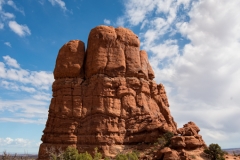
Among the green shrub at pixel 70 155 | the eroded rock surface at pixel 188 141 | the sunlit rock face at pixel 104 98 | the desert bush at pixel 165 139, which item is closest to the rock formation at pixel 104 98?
the sunlit rock face at pixel 104 98

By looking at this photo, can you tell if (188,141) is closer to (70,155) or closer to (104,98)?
(104,98)

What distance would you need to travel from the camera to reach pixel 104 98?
47.3 m

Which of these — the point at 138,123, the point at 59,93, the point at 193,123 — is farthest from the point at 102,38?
the point at 193,123

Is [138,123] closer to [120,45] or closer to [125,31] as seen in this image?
[120,45]

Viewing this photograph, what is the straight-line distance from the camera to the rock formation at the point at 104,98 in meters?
45.3

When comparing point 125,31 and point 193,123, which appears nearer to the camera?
point 193,123

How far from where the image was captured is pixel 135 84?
50.2 metres

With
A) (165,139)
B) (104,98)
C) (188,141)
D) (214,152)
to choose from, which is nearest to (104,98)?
(104,98)

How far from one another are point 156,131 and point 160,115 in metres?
7.65

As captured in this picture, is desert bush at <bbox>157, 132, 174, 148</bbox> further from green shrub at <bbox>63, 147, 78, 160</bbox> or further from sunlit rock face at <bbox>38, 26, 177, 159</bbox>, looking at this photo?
green shrub at <bbox>63, 147, 78, 160</bbox>

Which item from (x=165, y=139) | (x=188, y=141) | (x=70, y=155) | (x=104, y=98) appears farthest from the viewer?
(x=104, y=98)

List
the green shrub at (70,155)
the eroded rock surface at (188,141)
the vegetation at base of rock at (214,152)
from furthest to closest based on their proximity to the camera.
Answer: the eroded rock surface at (188,141), the green shrub at (70,155), the vegetation at base of rock at (214,152)

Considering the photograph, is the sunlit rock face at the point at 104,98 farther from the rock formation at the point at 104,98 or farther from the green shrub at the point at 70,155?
the green shrub at the point at 70,155

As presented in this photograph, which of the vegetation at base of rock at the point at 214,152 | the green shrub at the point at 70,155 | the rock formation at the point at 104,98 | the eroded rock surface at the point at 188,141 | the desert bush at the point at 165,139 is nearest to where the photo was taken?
the vegetation at base of rock at the point at 214,152
